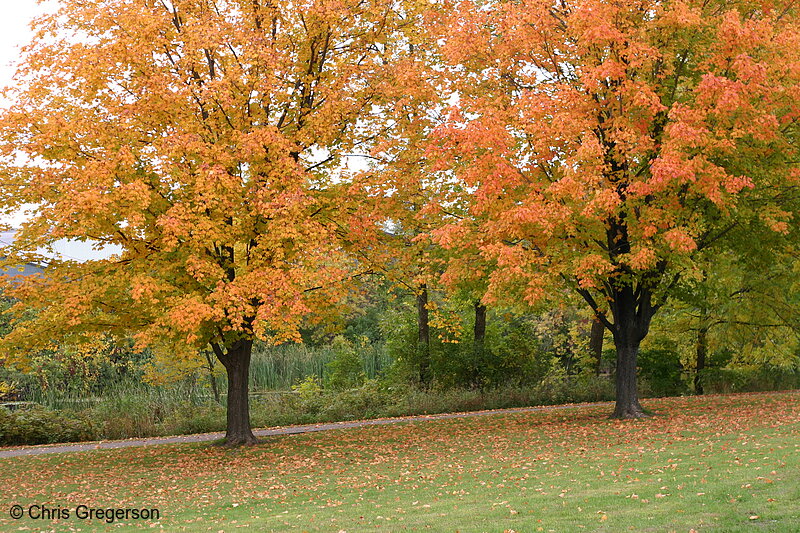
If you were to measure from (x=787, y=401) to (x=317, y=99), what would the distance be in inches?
541

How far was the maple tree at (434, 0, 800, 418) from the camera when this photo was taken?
14695mm

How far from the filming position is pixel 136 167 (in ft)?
50.4

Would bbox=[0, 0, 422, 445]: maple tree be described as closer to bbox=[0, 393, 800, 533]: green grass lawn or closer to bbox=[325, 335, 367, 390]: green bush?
bbox=[0, 393, 800, 533]: green grass lawn

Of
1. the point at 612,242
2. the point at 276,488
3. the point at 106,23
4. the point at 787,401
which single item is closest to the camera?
the point at 276,488

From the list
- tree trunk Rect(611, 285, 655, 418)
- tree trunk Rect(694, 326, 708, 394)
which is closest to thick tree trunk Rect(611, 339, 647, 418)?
tree trunk Rect(611, 285, 655, 418)

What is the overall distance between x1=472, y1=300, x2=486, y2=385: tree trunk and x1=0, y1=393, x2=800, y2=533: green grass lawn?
5.67 m

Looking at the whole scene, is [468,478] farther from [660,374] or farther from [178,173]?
[660,374]

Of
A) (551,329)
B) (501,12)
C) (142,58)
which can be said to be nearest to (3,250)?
(142,58)

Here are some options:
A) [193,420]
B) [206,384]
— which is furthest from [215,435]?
[206,384]

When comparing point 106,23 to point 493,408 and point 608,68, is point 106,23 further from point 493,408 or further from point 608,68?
point 493,408

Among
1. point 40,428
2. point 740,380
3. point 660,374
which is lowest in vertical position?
point 40,428

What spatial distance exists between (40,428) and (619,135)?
52.8ft

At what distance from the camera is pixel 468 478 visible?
455 inches

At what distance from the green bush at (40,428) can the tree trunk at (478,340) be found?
37.3 feet
